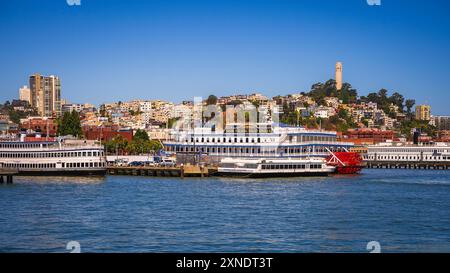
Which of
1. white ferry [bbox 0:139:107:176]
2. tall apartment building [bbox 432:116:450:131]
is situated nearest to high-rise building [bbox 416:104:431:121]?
tall apartment building [bbox 432:116:450:131]

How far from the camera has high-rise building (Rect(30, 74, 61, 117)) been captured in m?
66.8

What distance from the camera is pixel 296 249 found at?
1193 centimetres

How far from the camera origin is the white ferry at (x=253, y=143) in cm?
4184

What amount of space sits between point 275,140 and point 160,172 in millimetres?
7918

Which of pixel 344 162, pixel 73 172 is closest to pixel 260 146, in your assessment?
pixel 344 162

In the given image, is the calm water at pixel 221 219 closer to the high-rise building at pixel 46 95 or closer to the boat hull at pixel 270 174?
the boat hull at pixel 270 174

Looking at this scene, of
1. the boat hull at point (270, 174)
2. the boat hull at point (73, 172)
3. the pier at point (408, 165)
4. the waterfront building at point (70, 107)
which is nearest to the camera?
the boat hull at point (73, 172)

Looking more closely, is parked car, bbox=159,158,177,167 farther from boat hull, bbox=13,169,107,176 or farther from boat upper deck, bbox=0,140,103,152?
boat hull, bbox=13,169,107,176

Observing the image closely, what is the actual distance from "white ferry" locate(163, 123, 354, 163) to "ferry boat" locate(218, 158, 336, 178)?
4.24m

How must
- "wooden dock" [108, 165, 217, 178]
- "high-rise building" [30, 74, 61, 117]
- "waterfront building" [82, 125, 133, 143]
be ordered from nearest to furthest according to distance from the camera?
1. "wooden dock" [108, 165, 217, 178]
2. "waterfront building" [82, 125, 133, 143]
3. "high-rise building" [30, 74, 61, 117]

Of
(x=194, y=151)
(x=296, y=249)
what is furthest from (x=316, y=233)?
(x=194, y=151)

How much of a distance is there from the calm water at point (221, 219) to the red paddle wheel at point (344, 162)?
14934mm

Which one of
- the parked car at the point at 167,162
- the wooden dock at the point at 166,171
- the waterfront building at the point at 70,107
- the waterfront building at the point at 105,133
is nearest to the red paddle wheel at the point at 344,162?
the wooden dock at the point at 166,171
